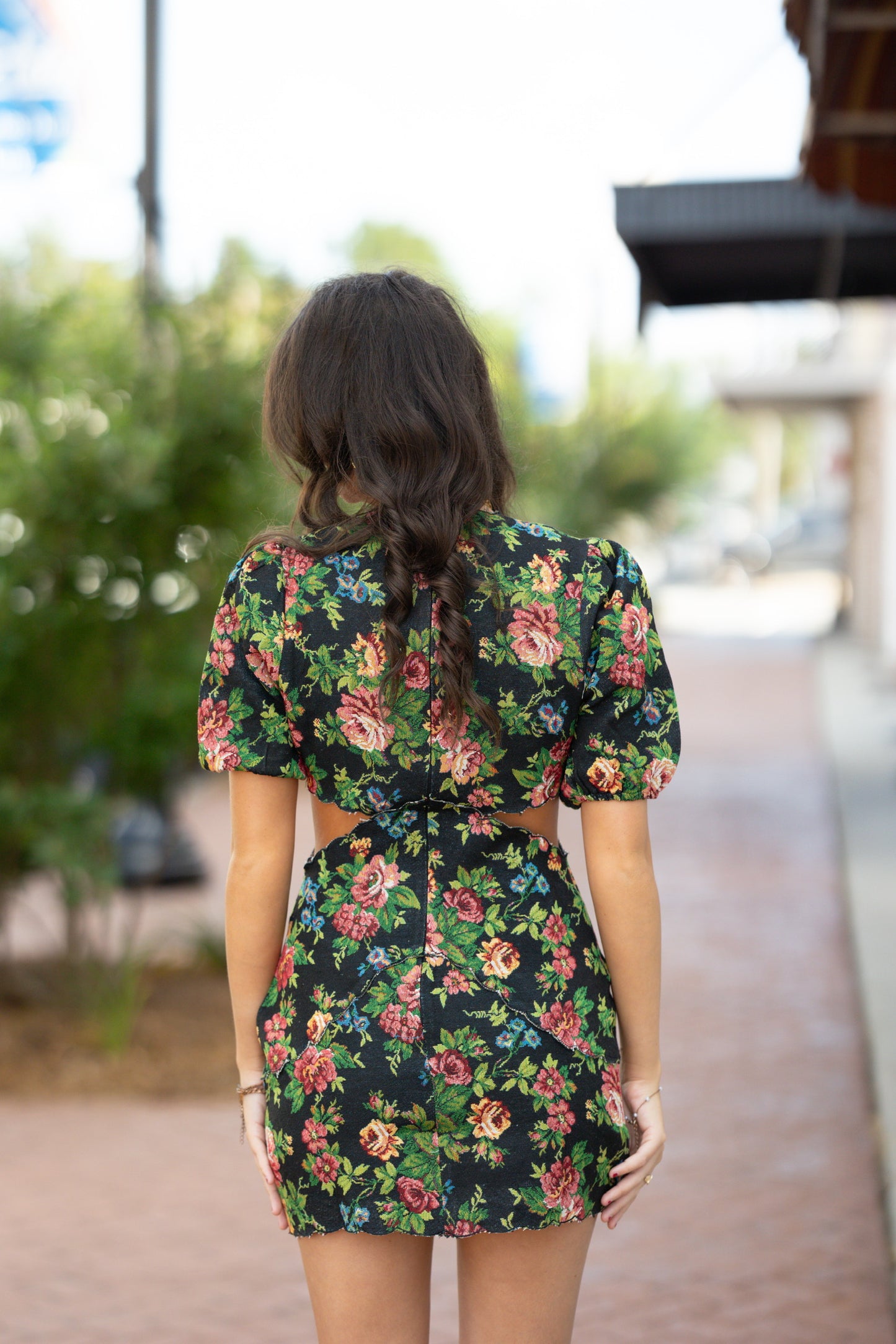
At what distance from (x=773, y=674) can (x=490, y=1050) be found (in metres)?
20.1

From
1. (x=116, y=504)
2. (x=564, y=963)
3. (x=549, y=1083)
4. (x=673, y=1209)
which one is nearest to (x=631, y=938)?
(x=564, y=963)

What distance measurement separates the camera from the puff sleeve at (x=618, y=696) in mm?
1899

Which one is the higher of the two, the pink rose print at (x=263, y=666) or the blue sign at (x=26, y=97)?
the blue sign at (x=26, y=97)

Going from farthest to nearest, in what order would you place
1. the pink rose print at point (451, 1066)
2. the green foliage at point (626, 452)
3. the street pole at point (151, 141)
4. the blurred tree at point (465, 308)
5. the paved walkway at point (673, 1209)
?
the green foliage at point (626, 452) → the street pole at point (151, 141) → the paved walkway at point (673, 1209) → the blurred tree at point (465, 308) → the pink rose print at point (451, 1066)

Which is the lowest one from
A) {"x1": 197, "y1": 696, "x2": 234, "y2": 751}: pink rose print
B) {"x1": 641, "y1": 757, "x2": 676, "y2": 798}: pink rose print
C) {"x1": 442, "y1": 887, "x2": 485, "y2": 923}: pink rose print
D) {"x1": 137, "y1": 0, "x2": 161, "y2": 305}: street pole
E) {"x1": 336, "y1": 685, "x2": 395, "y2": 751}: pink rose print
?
{"x1": 442, "y1": 887, "x2": 485, "y2": 923}: pink rose print

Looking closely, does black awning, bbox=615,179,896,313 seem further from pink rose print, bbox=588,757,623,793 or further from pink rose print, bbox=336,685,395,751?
pink rose print, bbox=336,685,395,751

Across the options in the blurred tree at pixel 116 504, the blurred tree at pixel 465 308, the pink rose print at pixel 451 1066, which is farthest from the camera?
the blurred tree at pixel 116 504

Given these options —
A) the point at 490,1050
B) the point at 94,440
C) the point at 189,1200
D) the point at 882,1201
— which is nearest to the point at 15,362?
the point at 94,440

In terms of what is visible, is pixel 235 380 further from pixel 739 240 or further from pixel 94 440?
pixel 739 240

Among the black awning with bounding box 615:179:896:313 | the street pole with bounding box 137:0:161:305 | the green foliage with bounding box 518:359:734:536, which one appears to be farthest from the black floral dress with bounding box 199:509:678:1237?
the green foliage with bounding box 518:359:734:536

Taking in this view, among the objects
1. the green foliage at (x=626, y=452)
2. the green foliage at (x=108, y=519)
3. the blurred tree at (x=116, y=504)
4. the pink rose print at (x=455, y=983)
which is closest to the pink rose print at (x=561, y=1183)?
the pink rose print at (x=455, y=983)

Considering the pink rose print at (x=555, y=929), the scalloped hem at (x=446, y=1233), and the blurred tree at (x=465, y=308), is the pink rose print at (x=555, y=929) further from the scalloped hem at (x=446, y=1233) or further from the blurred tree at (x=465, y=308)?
the blurred tree at (x=465, y=308)

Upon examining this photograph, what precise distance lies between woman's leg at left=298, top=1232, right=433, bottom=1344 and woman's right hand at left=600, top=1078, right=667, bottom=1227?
243 mm

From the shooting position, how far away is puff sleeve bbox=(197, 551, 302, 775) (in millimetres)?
1873
